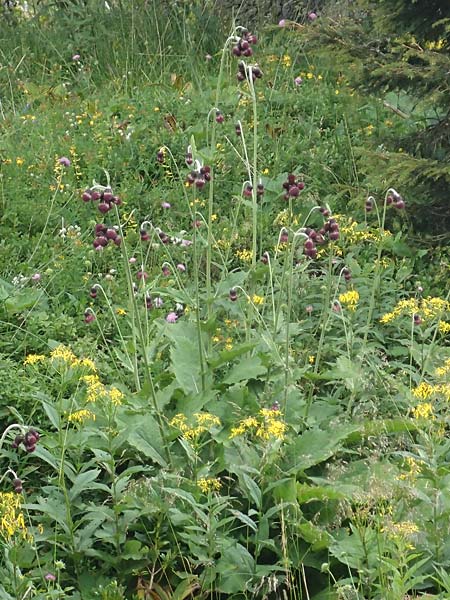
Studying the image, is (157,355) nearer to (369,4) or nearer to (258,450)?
(258,450)

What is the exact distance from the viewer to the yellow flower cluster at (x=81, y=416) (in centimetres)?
313

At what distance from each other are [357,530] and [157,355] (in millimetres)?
1358

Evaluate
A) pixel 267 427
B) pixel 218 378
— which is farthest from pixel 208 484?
pixel 218 378

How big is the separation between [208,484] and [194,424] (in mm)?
293

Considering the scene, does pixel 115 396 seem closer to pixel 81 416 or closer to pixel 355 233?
pixel 81 416

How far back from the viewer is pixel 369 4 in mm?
5594

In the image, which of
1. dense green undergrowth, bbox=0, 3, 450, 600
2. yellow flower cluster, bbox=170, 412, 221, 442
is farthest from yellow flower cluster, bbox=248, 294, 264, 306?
yellow flower cluster, bbox=170, 412, 221, 442

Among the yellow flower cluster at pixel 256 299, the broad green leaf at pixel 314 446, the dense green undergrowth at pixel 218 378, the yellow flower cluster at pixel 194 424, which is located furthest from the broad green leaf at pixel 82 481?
the yellow flower cluster at pixel 256 299

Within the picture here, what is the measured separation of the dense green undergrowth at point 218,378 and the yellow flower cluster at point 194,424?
17 mm

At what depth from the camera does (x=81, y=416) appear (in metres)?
3.26

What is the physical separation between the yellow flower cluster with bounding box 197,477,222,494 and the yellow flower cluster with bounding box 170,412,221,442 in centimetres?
12

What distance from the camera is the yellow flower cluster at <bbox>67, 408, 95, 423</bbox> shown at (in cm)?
313

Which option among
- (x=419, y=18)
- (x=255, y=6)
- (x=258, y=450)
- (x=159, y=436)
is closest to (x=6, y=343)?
(x=159, y=436)

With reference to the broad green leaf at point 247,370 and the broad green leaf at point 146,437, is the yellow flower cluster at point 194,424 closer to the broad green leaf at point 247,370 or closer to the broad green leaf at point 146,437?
the broad green leaf at point 146,437
